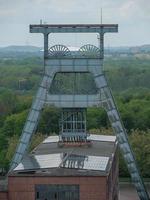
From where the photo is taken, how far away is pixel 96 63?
150ft

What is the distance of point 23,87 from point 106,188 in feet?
454

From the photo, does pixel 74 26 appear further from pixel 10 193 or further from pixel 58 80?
pixel 10 193

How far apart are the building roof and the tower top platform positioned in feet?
25.7

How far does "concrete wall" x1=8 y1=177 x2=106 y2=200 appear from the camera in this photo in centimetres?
3738

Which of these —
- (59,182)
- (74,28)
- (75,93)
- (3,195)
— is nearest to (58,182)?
(59,182)

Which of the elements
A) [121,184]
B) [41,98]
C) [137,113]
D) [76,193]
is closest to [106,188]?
[76,193]

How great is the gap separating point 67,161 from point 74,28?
10.2 m

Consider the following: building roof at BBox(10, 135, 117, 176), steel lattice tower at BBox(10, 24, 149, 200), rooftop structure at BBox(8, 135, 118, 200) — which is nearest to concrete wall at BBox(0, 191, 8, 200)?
rooftop structure at BBox(8, 135, 118, 200)

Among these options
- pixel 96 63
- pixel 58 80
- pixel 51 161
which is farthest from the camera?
pixel 58 80

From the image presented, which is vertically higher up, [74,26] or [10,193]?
[74,26]

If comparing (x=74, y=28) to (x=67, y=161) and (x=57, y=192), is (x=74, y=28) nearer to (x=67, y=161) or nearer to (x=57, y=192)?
(x=67, y=161)

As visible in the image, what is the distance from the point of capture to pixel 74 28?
4606 centimetres

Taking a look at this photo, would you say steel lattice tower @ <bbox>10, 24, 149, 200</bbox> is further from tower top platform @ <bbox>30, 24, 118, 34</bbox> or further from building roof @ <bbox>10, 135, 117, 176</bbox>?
building roof @ <bbox>10, 135, 117, 176</bbox>

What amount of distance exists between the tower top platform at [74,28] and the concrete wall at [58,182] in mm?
12401
